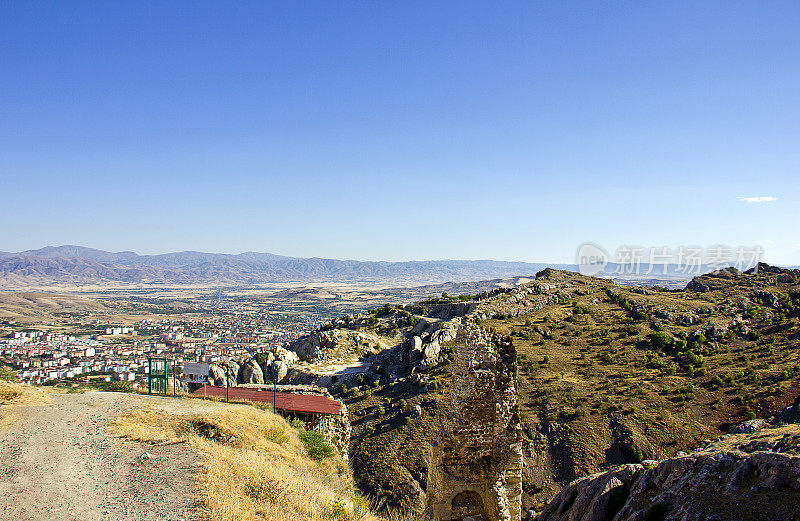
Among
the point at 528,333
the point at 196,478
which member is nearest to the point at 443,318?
the point at 528,333

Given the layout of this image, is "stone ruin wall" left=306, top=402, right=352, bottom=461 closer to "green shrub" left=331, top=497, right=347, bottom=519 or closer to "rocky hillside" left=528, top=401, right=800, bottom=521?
"green shrub" left=331, top=497, right=347, bottom=519

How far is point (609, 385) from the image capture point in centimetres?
3206

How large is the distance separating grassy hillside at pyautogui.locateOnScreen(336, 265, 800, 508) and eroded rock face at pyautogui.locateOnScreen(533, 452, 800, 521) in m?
14.3

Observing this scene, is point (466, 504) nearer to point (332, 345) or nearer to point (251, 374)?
point (251, 374)

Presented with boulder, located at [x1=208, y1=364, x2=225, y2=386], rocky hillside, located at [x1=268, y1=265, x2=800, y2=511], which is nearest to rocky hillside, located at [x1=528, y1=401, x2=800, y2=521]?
rocky hillside, located at [x1=268, y1=265, x2=800, y2=511]

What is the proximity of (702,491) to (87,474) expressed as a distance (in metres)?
13.1

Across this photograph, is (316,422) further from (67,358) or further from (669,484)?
(67,358)

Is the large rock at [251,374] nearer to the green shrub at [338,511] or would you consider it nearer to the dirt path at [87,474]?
the dirt path at [87,474]

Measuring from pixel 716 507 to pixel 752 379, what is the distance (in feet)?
102

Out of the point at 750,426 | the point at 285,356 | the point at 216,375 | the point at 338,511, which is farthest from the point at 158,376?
the point at 750,426

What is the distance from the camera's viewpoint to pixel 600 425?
1080 inches

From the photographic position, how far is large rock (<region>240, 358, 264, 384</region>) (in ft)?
109

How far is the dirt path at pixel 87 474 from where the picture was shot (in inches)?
369

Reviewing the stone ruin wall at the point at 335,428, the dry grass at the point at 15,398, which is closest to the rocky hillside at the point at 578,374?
the stone ruin wall at the point at 335,428
